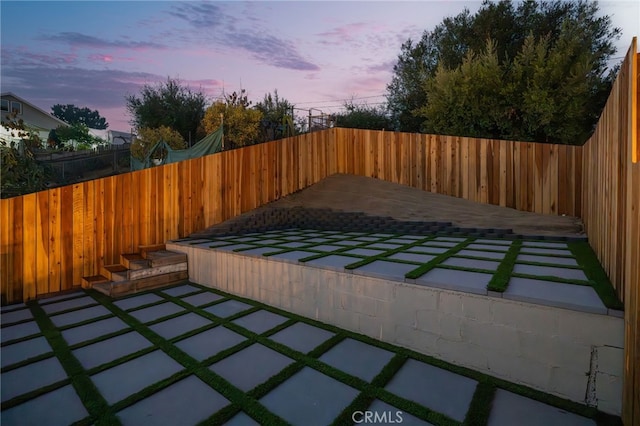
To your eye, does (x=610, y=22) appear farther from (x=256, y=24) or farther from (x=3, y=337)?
(x=3, y=337)

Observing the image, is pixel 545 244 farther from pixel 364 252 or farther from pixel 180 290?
pixel 180 290

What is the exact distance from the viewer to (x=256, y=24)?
270 inches

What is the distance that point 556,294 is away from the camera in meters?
1.91

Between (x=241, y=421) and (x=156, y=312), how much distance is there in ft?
6.49

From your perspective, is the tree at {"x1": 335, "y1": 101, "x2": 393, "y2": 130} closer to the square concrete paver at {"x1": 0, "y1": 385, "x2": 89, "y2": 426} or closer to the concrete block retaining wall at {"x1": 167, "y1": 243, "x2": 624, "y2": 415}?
the concrete block retaining wall at {"x1": 167, "y1": 243, "x2": 624, "y2": 415}

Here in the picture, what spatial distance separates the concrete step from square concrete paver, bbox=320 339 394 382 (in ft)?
8.72

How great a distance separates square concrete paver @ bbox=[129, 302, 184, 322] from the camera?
300 centimetres

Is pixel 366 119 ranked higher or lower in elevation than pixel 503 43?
lower

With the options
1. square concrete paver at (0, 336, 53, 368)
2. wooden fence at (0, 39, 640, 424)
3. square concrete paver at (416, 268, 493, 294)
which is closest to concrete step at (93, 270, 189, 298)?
wooden fence at (0, 39, 640, 424)

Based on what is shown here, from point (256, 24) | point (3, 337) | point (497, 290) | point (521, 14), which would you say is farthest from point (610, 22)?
point (3, 337)

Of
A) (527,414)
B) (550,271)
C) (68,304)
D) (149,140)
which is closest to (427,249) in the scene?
(550,271)

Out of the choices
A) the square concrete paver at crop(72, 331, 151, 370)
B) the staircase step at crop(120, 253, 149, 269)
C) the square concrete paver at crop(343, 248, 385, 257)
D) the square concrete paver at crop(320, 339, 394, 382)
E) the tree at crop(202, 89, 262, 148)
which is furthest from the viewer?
the tree at crop(202, 89, 262, 148)

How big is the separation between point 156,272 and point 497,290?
12.3 feet

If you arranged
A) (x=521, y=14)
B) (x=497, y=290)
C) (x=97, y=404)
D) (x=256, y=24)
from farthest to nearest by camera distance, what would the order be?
(x=521, y=14)
(x=256, y=24)
(x=497, y=290)
(x=97, y=404)
